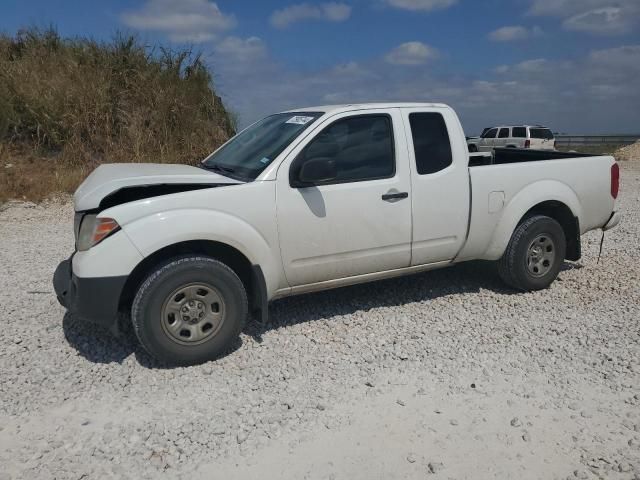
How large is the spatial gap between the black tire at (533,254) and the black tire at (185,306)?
2.87m

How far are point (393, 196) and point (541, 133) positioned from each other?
26.3 m

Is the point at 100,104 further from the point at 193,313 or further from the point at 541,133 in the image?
the point at 541,133

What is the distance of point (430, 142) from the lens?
5.01 metres

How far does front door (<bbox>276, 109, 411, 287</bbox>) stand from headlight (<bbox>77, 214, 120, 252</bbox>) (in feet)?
4.11

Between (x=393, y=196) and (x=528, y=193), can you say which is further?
(x=528, y=193)

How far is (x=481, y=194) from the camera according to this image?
5.16 metres

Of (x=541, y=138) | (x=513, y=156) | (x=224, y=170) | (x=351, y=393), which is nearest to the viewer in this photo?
(x=351, y=393)

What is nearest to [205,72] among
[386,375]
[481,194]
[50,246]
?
[50,246]

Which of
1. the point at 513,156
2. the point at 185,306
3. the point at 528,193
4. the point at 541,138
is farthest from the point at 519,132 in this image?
the point at 185,306

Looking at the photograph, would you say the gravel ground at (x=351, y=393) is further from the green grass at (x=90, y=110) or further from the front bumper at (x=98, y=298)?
the green grass at (x=90, y=110)

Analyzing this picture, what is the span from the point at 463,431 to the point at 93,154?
39.1 ft

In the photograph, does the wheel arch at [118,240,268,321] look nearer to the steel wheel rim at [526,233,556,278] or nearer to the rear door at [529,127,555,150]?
the steel wheel rim at [526,233,556,278]

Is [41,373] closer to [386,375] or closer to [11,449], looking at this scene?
[11,449]

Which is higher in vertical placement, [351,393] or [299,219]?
[299,219]
